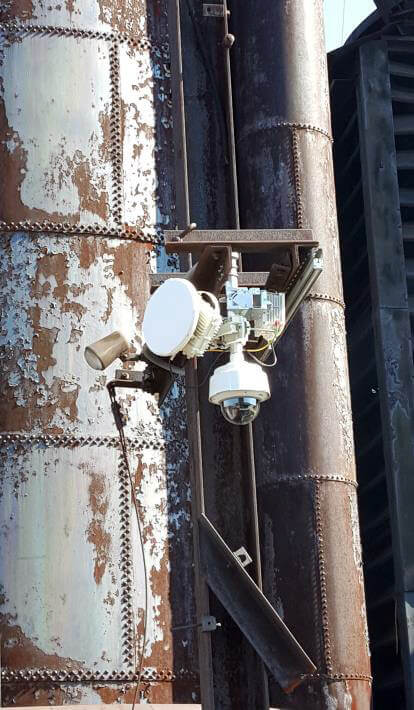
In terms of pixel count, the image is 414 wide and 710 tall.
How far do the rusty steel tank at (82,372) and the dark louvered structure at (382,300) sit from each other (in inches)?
263

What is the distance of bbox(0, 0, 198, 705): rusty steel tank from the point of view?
10711mm

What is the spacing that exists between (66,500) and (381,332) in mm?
8336

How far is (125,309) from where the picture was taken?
11617 mm

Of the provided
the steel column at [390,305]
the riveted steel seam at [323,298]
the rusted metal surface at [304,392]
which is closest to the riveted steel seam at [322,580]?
the rusted metal surface at [304,392]

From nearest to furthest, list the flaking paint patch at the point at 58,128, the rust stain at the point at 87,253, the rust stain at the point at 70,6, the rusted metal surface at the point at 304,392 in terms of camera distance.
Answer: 1. the rust stain at the point at 87,253
2. the flaking paint patch at the point at 58,128
3. the rust stain at the point at 70,6
4. the rusted metal surface at the point at 304,392

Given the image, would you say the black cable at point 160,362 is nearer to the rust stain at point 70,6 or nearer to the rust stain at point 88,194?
the rust stain at point 88,194

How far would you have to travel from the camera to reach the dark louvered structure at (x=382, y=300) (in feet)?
59.4

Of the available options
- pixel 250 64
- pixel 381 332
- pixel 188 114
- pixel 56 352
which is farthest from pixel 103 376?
pixel 381 332

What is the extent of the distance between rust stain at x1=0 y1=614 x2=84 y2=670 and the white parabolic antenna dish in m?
3.68

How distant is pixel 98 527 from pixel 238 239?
3.57 meters

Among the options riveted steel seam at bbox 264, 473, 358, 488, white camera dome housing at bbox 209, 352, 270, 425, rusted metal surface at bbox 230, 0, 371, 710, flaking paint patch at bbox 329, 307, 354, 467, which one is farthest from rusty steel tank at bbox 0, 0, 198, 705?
white camera dome housing at bbox 209, 352, 270, 425

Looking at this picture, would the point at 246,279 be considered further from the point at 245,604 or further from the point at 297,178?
the point at 297,178

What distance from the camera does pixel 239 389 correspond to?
7.50 metres

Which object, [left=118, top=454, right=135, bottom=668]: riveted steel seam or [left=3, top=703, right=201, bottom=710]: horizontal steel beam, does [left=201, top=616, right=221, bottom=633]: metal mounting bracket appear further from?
[left=118, top=454, right=135, bottom=668]: riveted steel seam
